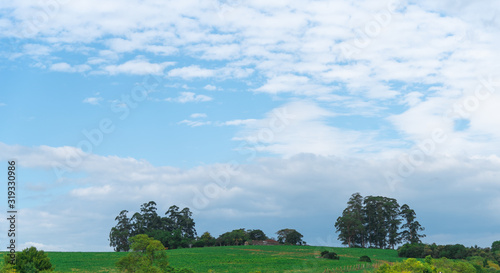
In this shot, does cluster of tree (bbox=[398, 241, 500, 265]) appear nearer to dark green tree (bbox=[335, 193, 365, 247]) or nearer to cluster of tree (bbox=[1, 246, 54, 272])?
dark green tree (bbox=[335, 193, 365, 247])

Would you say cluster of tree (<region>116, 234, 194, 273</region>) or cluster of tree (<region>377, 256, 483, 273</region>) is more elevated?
cluster of tree (<region>116, 234, 194, 273</region>)

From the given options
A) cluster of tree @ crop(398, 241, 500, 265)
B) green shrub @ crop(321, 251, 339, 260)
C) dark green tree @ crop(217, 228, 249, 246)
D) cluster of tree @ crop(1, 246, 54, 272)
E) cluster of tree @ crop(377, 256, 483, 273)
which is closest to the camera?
cluster of tree @ crop(1, 246, 54, 272)

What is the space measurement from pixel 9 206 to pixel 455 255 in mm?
102087

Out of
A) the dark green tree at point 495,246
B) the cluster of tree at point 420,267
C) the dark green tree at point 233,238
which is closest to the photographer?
the cluster of tree at point 420,267

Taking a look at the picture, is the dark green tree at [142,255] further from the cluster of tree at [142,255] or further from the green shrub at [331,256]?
the green shrub at [331,256]

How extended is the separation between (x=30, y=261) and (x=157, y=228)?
9967 cm

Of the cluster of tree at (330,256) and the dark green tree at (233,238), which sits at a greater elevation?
the dark green tree at (233,238)

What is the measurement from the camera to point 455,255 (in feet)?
360

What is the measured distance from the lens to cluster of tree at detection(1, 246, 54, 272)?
148 feet

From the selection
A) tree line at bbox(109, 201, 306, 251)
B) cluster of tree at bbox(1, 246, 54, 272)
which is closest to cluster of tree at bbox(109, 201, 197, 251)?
tree line at bbox(109, 201, 306, 251)

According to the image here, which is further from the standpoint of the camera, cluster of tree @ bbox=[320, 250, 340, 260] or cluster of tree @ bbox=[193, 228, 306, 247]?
cluster of tree @ bbox=[193, 228, 306, 247]

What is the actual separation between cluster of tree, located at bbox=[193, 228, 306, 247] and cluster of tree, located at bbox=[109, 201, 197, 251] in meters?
5.34

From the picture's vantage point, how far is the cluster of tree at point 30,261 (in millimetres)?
44987

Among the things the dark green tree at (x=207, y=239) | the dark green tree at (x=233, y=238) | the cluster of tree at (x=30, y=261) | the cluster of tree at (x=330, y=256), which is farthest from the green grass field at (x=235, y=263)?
the cluster of tree at (x=30, y=261)
